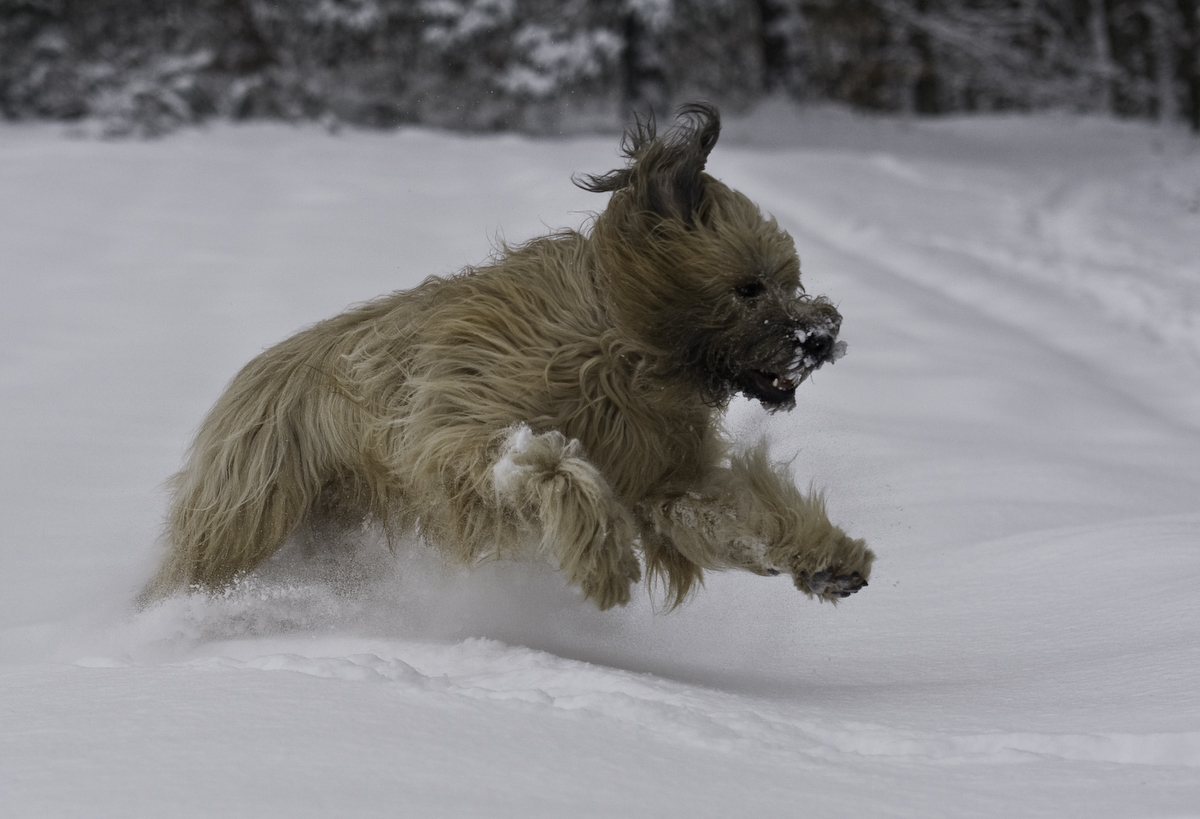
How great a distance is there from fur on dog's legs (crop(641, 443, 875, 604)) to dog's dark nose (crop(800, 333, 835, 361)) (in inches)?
20.2

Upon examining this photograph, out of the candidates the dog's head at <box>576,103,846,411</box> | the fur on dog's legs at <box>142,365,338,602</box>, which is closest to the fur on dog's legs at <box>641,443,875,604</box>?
the dog's head at <box>576,103,846,411</box>

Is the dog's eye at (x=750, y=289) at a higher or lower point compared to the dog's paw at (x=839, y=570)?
higher

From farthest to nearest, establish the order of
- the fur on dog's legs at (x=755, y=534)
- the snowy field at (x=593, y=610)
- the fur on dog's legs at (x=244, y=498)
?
the fur on dog's legs at (x=244, y=498), the fur on dog's legs at (x=755, y=534), the snowy field at (x=593, y=610)

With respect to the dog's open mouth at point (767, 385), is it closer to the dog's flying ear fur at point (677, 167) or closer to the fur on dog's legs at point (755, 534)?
the fur on dog's legs at point (755, 534)

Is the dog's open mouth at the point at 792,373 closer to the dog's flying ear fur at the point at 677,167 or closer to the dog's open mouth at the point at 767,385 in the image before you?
the dog's open mouth at the point at 767,385

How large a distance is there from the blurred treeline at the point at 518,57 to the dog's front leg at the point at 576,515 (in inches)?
457

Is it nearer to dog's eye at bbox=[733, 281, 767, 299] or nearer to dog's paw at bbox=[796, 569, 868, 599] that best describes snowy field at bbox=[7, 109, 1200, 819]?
dog's paw at bbox=[796, 569, 868, 599]

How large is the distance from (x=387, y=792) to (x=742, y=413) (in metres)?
2.52

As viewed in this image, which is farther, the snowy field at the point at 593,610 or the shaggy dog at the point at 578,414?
the shaggy dog at the point at 578,414

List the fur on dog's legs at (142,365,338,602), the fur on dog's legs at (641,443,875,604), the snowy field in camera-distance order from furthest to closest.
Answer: the fur on dog's legs at (142,365,338,602), the fur on dog's legs at (641,443,875,604), the snowy field

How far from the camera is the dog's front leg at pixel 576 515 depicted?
303cm

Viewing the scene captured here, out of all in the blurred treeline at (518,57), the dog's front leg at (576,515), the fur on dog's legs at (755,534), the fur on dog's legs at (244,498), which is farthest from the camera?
the blurred treeline at (518,57)

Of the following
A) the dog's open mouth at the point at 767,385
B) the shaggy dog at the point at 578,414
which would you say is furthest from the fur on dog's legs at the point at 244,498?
the dog's open mouth at the point at 767,385

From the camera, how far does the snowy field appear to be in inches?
76.2
